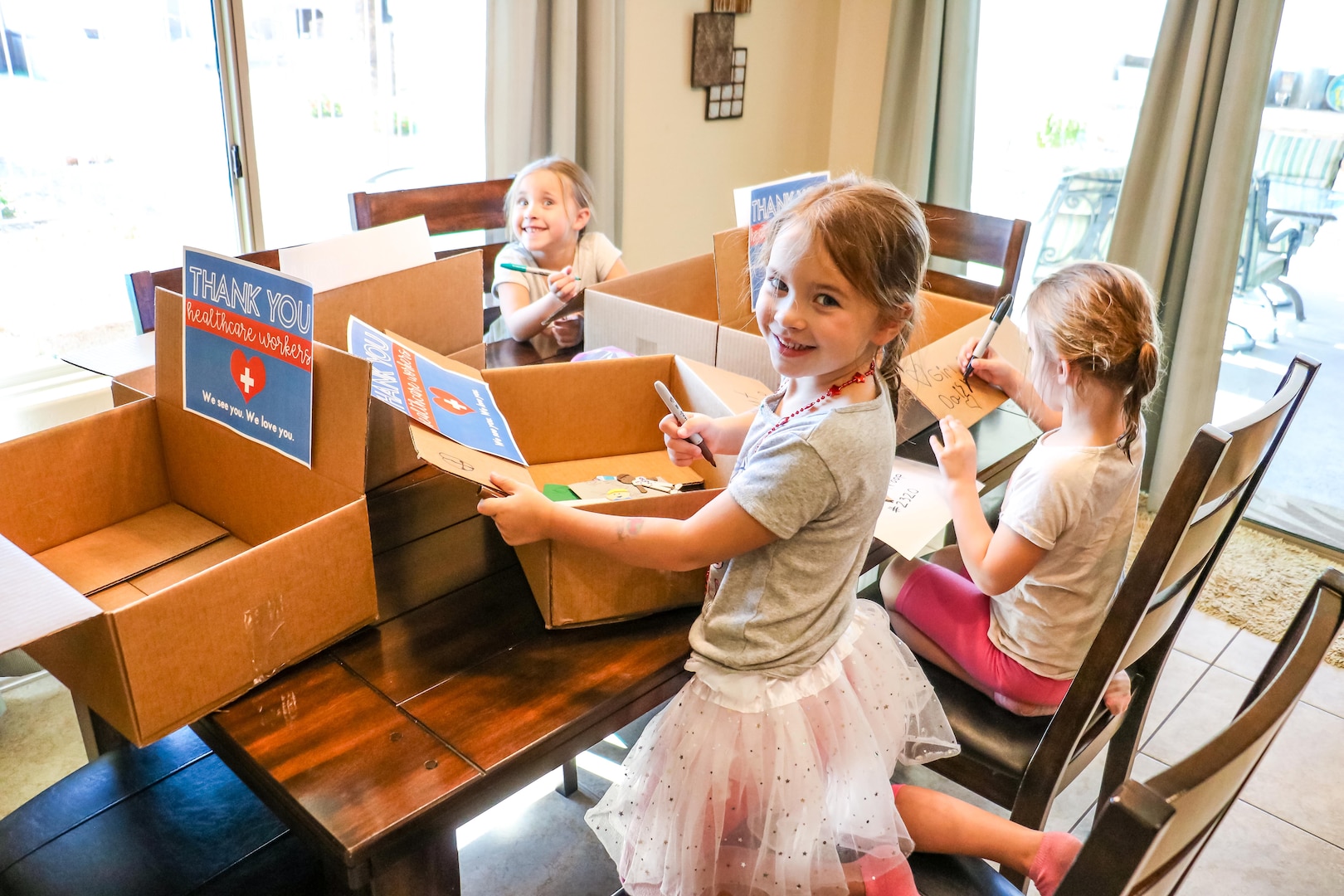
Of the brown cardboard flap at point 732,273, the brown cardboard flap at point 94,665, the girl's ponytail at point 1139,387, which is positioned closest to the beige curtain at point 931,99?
the brown cardboard flap at point 732,273

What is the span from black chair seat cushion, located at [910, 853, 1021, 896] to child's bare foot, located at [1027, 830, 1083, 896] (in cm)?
6

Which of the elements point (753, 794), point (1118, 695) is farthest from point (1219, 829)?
point (753, 794)

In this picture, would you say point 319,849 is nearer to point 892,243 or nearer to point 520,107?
point 892,243

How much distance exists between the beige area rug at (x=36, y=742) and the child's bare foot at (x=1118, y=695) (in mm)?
1792

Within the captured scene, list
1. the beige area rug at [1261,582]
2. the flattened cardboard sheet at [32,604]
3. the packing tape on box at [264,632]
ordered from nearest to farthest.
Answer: the flattened cardboard sheet at [32,604] → the packing tape on box at [264,632] → the beige area rug at [1261,582]

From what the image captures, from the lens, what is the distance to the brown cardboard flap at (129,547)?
1133 millimetres

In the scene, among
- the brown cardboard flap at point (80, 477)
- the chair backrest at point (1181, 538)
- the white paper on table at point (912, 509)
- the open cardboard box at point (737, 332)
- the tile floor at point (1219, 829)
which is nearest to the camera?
the chair backrest at point (1181, 538)

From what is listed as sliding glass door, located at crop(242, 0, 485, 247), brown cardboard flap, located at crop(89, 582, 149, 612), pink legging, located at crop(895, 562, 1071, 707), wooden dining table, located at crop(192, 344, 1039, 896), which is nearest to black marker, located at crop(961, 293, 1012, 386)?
pink legging, located at crop(895, 562, 1071, 707)

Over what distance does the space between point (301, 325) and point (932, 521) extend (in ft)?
2.63

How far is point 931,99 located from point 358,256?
2.48 meters

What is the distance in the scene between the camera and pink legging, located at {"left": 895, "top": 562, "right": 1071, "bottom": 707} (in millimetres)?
1314

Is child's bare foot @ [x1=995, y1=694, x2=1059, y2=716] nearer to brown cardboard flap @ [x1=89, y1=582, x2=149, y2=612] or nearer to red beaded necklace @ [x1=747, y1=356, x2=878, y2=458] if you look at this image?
red beaded necklace @ [x1=747, y1=356, x2=878, y2=458]

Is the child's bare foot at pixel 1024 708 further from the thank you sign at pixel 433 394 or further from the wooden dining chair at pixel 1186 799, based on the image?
the thank you sign at pixel 433 394

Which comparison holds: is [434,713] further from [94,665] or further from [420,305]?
[420,305]
